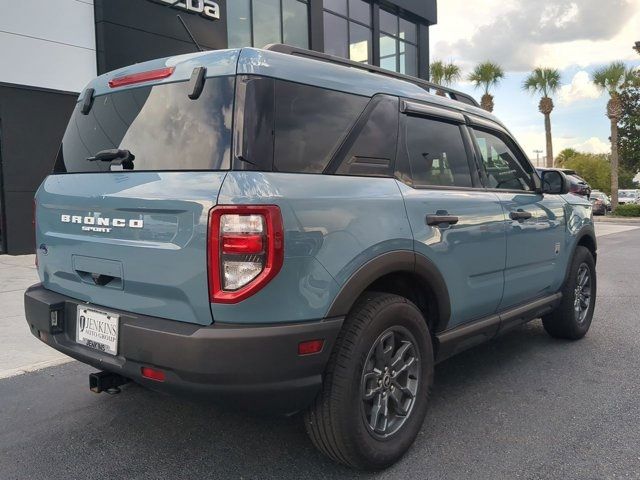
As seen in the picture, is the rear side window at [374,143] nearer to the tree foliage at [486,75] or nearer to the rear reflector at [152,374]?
the rear reflector at [152,374]

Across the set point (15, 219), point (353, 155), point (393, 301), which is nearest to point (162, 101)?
point (353, 155)

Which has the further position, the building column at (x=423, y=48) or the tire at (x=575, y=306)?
the building column at (x=423, y=48)

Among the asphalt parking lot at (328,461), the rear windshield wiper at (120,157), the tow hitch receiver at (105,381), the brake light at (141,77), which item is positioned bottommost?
the asphalt parking lot at (328,461)

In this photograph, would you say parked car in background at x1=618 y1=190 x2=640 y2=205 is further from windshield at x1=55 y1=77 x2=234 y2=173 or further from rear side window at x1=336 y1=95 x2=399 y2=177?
windshield at x1=55 y1=77 x2=234 y2=173

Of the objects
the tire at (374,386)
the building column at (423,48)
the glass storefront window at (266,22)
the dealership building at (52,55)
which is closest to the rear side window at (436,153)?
the tire at (374,386)

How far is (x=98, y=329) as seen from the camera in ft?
8.54

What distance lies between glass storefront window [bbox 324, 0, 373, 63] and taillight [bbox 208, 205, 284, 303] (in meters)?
15.9

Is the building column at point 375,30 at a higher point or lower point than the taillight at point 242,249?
higher

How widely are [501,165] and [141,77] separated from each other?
8.29ft

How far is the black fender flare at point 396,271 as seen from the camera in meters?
2.43

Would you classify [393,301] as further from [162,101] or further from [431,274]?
[162,101]

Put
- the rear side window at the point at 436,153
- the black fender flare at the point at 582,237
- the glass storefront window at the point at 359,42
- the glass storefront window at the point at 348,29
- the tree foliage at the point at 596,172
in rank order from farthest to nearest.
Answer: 1. the tree foliage at the point at 596,172
2. the glass storefront window at the point at 359,42
3. the glass storefront window at the point at 348,29
4. the black fender flare at the point at 582,237
5. the rear side window at the point at 436,153

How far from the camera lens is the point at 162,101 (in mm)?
2641

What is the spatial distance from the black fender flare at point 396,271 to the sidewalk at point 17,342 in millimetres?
3087
